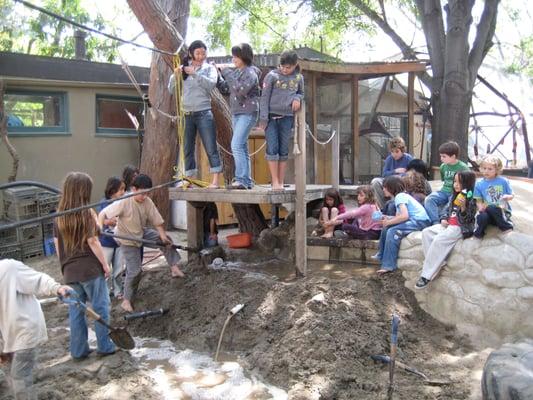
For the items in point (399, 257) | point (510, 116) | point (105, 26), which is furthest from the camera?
point (105, 26)

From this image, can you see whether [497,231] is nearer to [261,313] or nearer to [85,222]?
[261,313]

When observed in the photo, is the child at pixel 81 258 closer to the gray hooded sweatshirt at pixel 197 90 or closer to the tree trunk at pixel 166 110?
the gray hooded sweatshirt at pixel 197 90

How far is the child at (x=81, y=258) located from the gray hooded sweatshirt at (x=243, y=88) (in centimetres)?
202

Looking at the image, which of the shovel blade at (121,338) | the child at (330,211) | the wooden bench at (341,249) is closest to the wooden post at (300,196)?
the wooden bench at (341,249)

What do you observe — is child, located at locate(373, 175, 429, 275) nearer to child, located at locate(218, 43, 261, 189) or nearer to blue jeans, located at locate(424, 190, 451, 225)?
blue jeans, located at locate(424, 190, 451, 225)

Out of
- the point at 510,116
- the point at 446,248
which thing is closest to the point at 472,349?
the point at 446,248

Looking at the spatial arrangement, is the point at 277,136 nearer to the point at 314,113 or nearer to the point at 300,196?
the point at 300,196

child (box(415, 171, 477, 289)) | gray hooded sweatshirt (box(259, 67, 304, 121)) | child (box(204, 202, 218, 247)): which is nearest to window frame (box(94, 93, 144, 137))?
child (box(204, 202, 218, 247))

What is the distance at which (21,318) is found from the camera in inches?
140

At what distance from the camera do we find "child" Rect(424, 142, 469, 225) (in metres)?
6.29

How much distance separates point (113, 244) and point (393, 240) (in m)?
3.26

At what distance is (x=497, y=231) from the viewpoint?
209 inches

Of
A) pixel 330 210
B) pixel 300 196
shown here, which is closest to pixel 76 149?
pixel 330 210

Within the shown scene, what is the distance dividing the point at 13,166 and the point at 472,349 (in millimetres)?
7953
